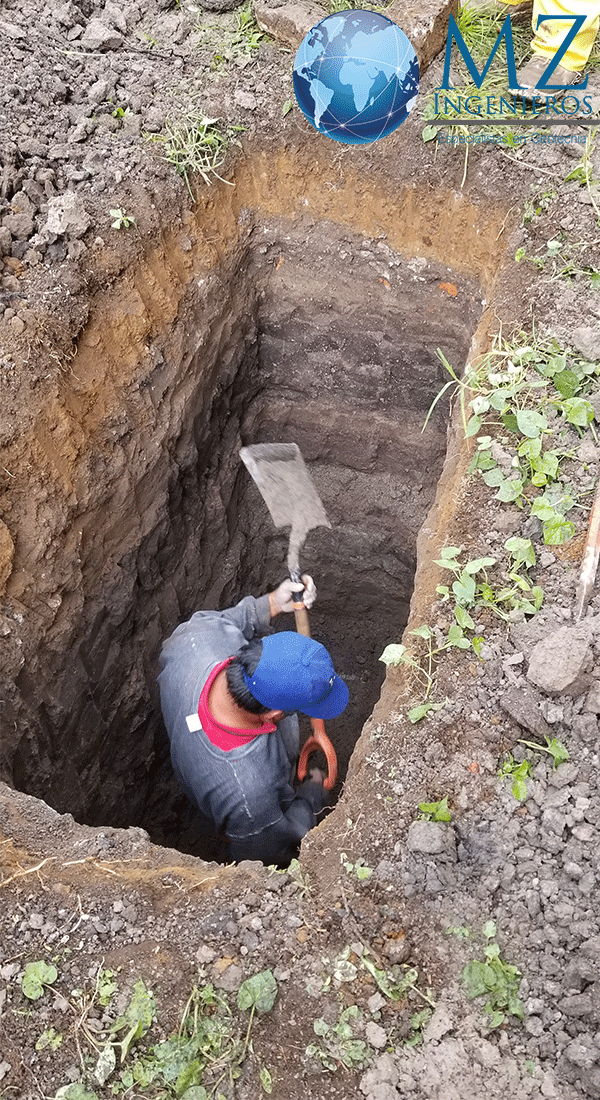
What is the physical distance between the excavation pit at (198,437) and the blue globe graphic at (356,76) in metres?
0.32

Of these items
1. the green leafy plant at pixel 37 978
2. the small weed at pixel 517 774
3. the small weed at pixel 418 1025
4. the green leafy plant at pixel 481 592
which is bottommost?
the green leafy plant at pixel 37 978

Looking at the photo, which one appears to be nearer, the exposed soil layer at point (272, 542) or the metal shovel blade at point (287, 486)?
the exposed soil layer at point (272, 542)

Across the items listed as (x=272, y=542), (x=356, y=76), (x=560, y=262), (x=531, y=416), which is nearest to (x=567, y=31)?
(x=356, y=76)

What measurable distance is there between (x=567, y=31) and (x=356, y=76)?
43.8 inches

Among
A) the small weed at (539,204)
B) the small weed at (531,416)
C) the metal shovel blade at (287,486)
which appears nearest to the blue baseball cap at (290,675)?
the small weed at (531,416)

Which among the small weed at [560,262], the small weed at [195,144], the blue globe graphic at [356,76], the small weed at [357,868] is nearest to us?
the small weed at [357,868]

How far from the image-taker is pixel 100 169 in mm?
3299

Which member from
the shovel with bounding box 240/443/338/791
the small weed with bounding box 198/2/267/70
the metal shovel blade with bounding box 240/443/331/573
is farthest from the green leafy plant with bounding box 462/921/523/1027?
the small weed with bounding box 198/2/267/70

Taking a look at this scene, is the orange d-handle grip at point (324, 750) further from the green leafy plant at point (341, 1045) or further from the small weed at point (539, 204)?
the small weed at point (539, 204)

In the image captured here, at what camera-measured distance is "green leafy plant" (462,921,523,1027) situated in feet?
6.31

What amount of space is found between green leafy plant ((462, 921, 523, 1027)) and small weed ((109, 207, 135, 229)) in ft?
9.68

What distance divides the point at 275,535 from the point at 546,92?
8.45ft

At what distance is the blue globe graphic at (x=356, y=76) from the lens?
3.13 meters

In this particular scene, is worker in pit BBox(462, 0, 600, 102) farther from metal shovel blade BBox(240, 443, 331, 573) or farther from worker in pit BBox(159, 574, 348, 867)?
worker in pit BBox(159, 574, 348, 867)
